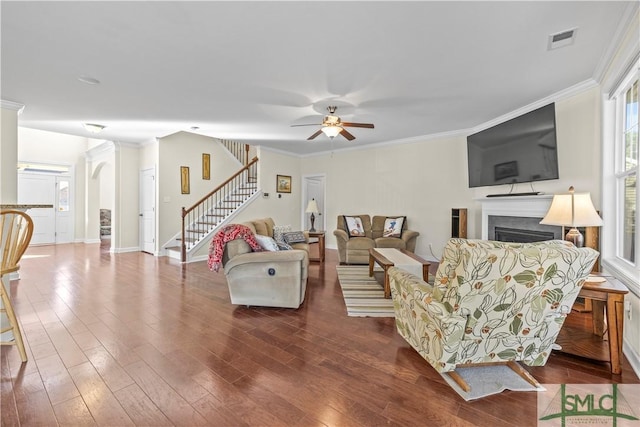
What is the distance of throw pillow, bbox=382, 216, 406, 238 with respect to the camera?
5.55 metres

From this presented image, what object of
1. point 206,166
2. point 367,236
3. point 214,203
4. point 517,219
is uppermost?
point 206,166

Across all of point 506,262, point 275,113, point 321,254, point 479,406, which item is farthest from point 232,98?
point 479,406

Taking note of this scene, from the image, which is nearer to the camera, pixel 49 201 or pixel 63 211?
pixel 49 201

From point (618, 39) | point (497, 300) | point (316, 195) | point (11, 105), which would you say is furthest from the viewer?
point (316, 195)

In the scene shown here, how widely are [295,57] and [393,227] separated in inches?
150

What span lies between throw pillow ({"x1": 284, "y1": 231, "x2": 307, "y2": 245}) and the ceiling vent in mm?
4067

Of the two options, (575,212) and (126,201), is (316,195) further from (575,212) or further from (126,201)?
(575,212)

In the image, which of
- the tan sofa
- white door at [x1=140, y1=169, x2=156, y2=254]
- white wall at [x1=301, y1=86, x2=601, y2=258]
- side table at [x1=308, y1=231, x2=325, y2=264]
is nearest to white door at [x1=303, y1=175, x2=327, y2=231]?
white wall at [x1=301, y1=86, x2=601, y2=258]

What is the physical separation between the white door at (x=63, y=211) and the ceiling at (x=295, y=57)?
4.23m

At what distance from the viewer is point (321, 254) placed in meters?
5.64

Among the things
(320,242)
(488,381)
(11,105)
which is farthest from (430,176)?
(11,105)

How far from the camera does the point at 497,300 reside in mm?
1577

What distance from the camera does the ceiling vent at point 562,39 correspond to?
235 cm

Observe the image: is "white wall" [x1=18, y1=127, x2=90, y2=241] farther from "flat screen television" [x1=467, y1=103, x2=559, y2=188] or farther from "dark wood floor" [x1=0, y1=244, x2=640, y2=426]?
"flat screen television" [x1=467, y1=103, x2=559, y2=188]
